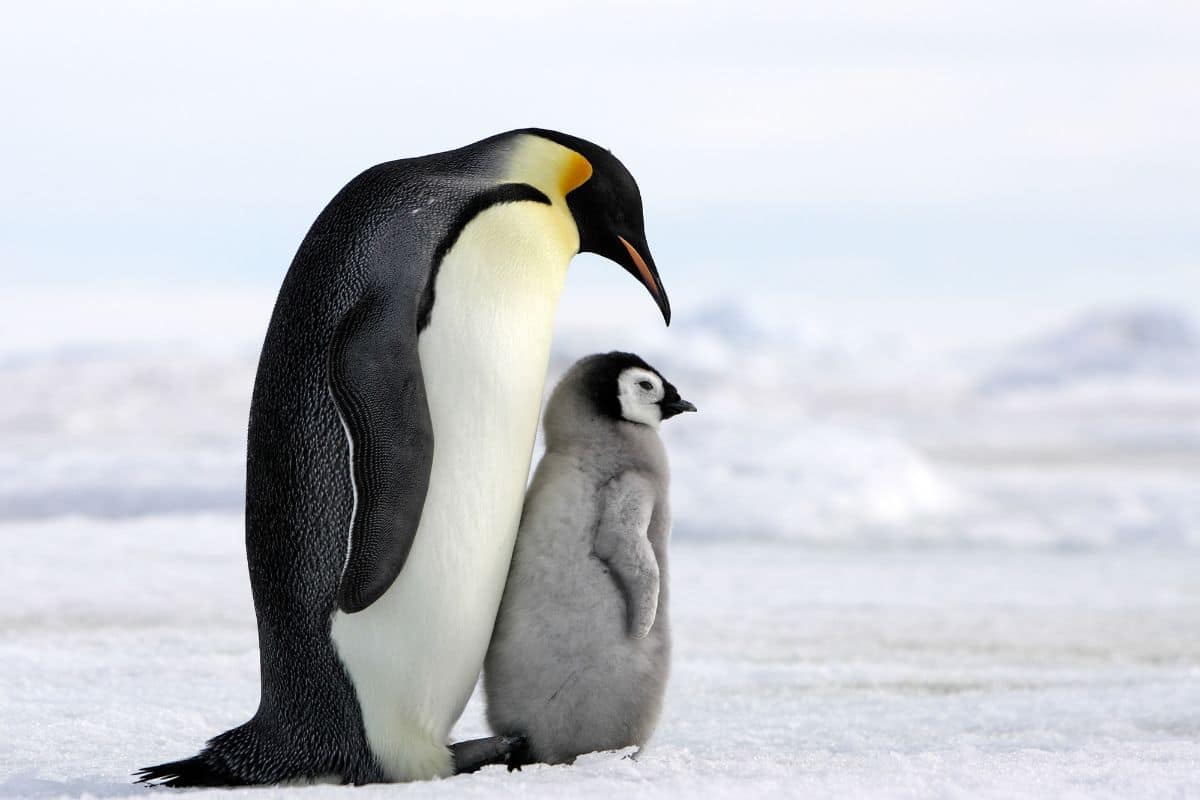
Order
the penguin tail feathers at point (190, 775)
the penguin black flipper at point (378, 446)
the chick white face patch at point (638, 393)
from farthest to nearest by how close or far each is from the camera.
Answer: the chick white face patch at point (638, 393), the penguin tail feathers at point (190, 775), the penguin black flipper at point (378, 446)

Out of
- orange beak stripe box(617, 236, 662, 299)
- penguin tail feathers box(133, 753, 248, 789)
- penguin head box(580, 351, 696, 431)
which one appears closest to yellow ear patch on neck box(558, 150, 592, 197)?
orange beak stripe box(617, 236, 662, 299)

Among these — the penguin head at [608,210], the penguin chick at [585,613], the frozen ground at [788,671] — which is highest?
the penguin head at [608,210]

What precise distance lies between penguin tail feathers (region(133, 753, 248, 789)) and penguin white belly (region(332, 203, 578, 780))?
265 millimetres

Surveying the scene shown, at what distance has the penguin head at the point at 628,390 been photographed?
2758mm

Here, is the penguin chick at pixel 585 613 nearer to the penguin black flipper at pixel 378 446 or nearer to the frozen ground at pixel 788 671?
the frozen ground at pixel 788 671

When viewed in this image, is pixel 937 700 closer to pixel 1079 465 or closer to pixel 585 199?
pixel 585 199

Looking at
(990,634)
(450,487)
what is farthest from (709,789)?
(990,634)

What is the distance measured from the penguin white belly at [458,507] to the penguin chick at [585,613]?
59 mm

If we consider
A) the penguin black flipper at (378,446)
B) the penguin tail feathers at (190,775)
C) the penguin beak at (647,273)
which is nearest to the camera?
the penguin black flipper at (378,446)

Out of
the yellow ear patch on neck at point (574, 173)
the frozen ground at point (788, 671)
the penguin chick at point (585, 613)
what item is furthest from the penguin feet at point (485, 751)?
the yellow ear patch on neck at point (574, 173)

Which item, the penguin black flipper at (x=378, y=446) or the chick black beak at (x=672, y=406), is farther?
the chick black beak at (x=672, y=406)

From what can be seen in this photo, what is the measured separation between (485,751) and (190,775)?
509 millimetres

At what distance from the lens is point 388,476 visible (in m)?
2.39

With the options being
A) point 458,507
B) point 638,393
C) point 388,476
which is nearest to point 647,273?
point 638,393
